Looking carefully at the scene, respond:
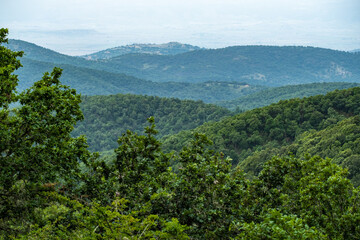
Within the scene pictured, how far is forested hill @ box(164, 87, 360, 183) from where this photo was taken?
329 ft

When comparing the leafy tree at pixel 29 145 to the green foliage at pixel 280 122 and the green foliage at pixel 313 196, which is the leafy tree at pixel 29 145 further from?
the green foliage at pixel 280 122

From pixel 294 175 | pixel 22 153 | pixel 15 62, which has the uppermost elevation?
pixel 15 62

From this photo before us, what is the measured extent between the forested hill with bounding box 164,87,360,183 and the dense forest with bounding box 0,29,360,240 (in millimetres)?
85414

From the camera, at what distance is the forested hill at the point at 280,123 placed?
100188mm

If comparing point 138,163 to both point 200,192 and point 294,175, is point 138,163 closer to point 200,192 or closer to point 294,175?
point 200,192

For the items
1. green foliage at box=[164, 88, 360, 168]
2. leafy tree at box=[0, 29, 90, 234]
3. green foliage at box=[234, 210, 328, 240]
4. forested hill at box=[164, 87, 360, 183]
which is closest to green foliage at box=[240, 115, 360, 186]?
forested hill at box=[164, 87, 360, 183]

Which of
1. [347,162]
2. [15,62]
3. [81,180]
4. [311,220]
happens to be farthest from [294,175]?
[347,162]

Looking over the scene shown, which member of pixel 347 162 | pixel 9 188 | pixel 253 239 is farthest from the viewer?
pixel 347 162

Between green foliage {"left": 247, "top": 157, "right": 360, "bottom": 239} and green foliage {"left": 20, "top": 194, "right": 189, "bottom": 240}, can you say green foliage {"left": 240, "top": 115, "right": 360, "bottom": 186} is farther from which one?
Answer: green foliage {"left": 20, "top": 194, "right": 189, "bottom": 240}

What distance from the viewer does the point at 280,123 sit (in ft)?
349

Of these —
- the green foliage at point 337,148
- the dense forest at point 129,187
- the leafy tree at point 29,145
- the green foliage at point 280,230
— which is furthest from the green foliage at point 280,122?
the green foliage at point 280,230

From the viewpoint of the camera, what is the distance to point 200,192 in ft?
44.4

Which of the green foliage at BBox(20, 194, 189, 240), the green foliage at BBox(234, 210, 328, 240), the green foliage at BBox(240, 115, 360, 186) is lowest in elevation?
the green foliage at BBox(240, 115, 360, 186)

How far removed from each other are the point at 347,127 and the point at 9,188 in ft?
239
